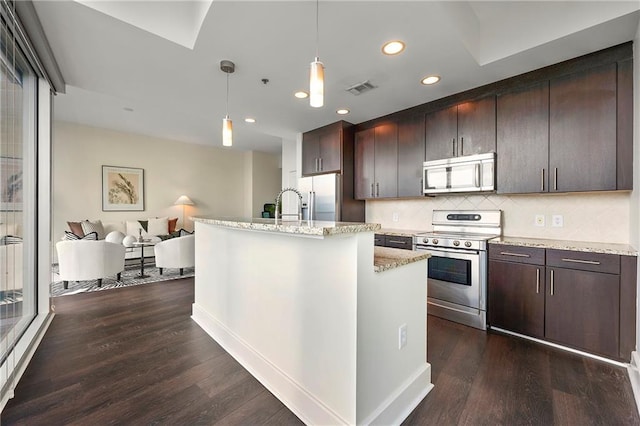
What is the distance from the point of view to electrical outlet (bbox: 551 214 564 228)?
104 inches

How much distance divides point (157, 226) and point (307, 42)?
5.48 metres

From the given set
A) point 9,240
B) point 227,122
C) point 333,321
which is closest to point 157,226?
point 9,240

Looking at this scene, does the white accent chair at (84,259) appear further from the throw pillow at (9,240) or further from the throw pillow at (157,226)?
the throw pillow at (157,226)

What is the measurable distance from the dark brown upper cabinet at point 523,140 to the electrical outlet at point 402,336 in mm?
1996

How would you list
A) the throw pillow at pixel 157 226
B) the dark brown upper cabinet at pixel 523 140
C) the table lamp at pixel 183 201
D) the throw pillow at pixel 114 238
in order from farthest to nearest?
1. the table lamp at pixel 183 201
2. the throw pillow at pixel 157 226
3. the throw pillow at pixel 114 238
4. the dark brown upper cabinet at pixel 523 140

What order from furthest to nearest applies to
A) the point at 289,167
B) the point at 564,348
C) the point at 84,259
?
the point at 289,167
the point at 84,259
the point at 564,348

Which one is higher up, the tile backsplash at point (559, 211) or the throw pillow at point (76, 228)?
the tile backsplash at point (559, 211)

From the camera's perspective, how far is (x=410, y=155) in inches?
137

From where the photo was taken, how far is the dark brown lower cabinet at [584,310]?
202 cm

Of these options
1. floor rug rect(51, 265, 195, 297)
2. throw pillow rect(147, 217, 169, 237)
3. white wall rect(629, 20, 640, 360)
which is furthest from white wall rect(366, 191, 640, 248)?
throw pillow rect(147, 217, 169, 237)

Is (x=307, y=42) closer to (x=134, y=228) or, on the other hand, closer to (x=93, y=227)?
(x=93, y=227)

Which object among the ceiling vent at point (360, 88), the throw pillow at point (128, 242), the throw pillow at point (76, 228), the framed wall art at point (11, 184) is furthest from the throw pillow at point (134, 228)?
the ceiling vent at point (360, 88)

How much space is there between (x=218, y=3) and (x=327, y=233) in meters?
1.65

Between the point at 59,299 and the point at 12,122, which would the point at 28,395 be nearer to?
the point at 12,122
